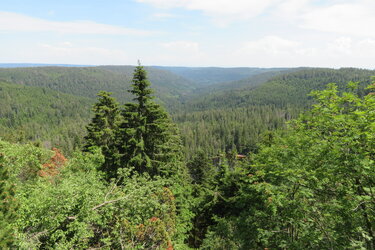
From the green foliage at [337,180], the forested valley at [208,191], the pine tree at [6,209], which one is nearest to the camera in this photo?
the green foliage at [337,180]

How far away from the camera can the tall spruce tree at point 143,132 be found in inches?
671

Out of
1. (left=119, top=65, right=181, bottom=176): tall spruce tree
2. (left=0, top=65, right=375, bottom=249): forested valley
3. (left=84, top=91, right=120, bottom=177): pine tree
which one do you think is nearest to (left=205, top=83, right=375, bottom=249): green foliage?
(left=0, top=65, right=375, bottom=249): forested valley

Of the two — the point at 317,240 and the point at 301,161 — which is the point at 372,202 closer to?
the point at 317,240

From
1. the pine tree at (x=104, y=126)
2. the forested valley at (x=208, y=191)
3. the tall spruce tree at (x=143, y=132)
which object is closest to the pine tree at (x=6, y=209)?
the forested valley at (x=208, y=191)

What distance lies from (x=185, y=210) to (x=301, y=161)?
12.8 meters

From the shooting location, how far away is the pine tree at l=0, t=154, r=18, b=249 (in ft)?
23.0

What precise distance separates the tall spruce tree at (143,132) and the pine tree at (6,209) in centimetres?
832

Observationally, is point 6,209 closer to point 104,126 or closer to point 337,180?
point 337,180

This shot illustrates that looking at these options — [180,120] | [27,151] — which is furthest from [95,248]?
[180,120]

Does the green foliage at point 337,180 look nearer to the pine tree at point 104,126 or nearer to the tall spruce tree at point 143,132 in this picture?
the tall spruce tree at point 143,132

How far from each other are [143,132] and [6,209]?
409 inches

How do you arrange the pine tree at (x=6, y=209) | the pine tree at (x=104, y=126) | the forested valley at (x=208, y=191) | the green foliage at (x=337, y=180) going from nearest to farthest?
the green foliage at (x=337, y=180), the forested valley at (x=208, y=191), the pine tree at (x=6, y=209), the pine tree at (x=104, y=126)

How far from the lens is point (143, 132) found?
17422 mm

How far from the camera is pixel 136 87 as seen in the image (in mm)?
17141
